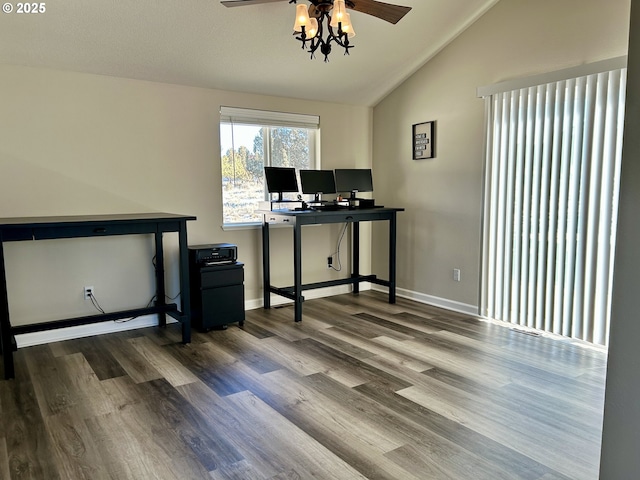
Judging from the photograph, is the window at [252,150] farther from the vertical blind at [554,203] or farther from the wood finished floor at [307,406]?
the vertical blind at [554,203]

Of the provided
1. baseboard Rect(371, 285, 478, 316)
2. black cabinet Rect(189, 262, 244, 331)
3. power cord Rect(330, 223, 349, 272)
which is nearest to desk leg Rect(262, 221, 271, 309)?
black cabinet Rect(189, 262, 244, 331)

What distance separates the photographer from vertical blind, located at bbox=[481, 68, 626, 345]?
3096mm

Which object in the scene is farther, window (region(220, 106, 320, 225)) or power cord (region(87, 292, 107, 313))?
window (region(220, 106, 320, 225))

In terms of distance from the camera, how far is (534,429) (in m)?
2.17

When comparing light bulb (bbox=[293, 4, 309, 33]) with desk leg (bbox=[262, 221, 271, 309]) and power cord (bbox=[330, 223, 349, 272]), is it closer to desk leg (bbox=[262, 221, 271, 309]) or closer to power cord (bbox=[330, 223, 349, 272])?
desk leg (bbox=[262, 221, 271, 309])

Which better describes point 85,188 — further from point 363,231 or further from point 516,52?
point 516,52

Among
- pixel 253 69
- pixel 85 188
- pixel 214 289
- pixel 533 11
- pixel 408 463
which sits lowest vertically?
pixel 408 463

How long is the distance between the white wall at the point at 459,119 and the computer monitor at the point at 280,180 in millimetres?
1147

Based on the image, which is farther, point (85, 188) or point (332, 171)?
point (332, 171)

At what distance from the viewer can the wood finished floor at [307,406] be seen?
191 cm

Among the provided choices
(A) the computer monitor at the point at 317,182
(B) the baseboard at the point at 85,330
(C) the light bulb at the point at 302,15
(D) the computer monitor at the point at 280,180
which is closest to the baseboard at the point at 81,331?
(B) the baseboard at the point at 85,330

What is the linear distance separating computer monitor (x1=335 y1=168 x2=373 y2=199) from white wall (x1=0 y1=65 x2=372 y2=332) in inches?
37.2

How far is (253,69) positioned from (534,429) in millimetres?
3370

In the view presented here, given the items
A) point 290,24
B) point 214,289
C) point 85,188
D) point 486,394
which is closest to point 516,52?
point 290,24
